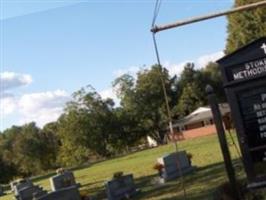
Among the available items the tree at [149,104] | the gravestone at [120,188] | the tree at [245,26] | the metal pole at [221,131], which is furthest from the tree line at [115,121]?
Result: the metal pole at [221,131]

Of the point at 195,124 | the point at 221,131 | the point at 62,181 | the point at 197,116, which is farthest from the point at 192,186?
the point at 195,124

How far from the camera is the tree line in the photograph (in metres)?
91.9

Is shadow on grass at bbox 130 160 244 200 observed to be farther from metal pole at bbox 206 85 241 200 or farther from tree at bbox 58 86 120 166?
tree at bbox 58 86 120 166

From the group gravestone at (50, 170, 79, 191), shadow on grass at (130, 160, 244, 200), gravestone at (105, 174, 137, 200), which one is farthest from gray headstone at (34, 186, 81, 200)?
gravestone at (50, 170, 79, 191)

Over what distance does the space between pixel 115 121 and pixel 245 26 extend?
132 ft

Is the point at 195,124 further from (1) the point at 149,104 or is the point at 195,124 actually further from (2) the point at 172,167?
(2) the point at 172,167

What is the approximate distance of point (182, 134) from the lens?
91250mm

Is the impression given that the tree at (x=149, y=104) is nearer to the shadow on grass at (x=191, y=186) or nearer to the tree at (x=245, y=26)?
the tree at (x=245, y=26)

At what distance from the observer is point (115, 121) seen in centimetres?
9262

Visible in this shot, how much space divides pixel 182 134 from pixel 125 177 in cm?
7193

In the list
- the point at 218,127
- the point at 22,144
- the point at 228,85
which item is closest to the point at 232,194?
the point at 218,127

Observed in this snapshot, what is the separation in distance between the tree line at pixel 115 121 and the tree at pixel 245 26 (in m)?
29.2

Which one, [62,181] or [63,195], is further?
[62,181]

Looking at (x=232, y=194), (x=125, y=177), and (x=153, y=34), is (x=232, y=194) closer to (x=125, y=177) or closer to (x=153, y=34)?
(x=153, y=34)
